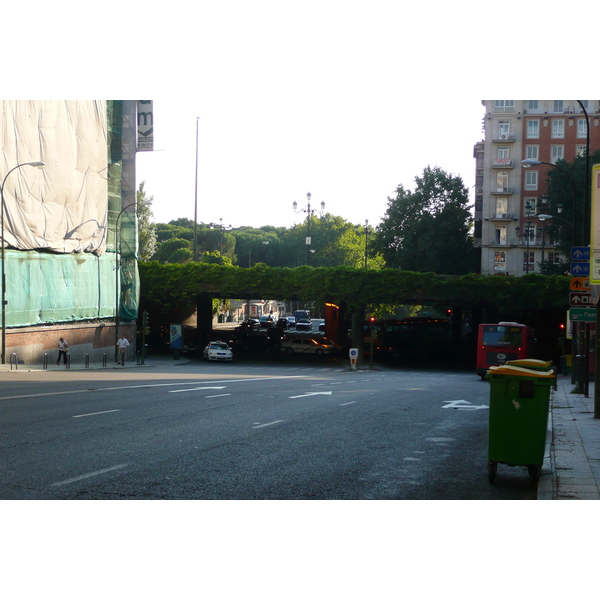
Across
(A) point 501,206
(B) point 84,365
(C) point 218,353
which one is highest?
(A) point 501,206

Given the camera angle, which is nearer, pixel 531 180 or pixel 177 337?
pixel 177 337

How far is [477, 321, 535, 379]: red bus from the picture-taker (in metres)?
34.1

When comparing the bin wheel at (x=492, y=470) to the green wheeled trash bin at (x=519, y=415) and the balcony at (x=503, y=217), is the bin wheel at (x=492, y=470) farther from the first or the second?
the balcony at (x=503, y=217)

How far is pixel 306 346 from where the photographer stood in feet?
190

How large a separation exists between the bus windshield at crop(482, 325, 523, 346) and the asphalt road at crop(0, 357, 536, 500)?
13.6m

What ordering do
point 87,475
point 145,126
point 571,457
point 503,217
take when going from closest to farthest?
point 87,475 < point 571,457 < point 145,126 < point 503,217

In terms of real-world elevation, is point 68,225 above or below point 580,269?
above

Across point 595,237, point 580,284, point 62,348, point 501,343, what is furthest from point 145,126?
point 595,237

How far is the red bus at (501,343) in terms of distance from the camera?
34.1 m

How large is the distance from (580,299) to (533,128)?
228 ft

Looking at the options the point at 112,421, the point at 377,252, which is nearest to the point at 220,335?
the point at 377,252

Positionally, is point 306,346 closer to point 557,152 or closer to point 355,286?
point 355,286

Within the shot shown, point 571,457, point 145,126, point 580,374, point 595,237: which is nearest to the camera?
point 571,457

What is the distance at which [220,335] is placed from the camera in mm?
71312
